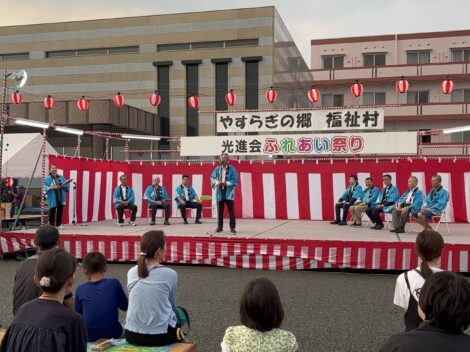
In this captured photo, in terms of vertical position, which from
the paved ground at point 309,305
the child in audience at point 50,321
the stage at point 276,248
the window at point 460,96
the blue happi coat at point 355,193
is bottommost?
the paved ground at point 309,305

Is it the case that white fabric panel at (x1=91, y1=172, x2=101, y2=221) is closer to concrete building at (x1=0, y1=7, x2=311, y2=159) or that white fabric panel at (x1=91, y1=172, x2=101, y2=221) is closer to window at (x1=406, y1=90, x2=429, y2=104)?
concrete building at (x1=0, y1=7, x2=311, y2=159)

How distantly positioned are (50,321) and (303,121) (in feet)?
35.1

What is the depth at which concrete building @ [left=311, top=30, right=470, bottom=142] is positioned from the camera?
97.8 ft

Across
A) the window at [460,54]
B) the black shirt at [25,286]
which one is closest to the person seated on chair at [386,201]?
the black shirt at [25,286]

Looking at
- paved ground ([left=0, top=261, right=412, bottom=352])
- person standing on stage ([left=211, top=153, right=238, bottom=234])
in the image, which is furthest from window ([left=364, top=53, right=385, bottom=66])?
paved ground ([left=0, top=261, right=412, bottom=352])

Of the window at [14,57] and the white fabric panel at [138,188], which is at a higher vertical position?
the window at [14,57]

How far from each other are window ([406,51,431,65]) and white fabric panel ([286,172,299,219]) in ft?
73.1

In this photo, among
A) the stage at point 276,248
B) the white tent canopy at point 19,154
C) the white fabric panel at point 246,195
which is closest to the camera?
the stage at point 276,248

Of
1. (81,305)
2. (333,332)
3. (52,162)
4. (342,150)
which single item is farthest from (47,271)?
(342,150)

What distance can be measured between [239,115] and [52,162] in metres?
4.93

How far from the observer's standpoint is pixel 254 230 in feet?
31.4

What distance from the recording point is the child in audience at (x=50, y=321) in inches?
80.0

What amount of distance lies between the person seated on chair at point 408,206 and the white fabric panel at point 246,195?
4864 mm

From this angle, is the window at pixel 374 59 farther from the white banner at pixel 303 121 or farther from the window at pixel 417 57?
the white banner at pixel 303 121
